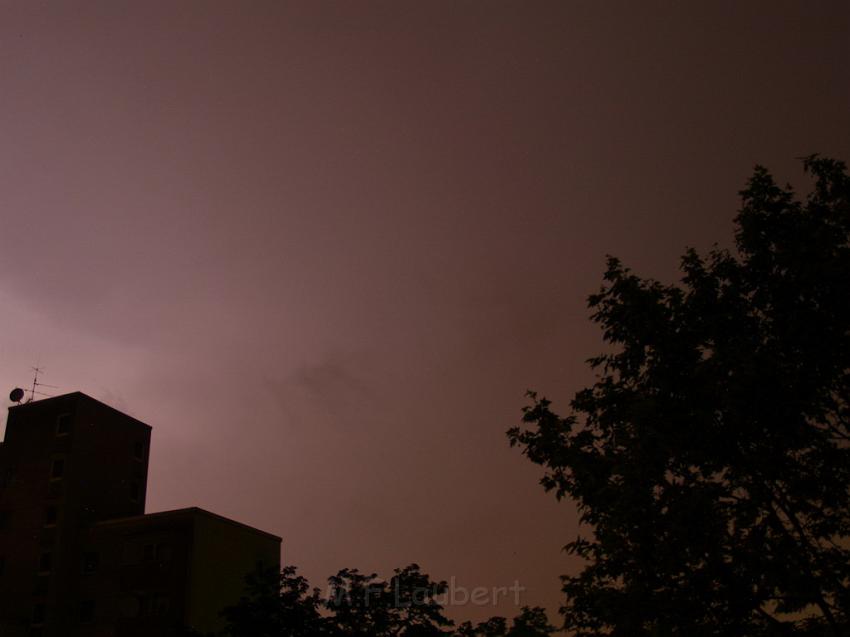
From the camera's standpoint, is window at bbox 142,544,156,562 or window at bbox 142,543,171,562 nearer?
window at bbox 142,543,171,562

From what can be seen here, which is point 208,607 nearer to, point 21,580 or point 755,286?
point 21,580

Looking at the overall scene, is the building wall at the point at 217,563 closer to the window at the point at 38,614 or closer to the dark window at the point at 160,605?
the dark window at the point at 160,605

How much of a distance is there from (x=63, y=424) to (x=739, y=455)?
1954 inches

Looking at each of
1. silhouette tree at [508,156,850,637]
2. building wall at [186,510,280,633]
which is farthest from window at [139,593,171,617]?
silhouette tree at [508,156,850,637]

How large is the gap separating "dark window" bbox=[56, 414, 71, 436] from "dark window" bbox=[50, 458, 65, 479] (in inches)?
71.8

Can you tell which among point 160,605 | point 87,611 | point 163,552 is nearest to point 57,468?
point 87,611

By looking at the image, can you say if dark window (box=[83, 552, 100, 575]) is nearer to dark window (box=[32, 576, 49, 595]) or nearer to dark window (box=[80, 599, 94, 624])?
dark window (box=[80, 599, 94, 624])

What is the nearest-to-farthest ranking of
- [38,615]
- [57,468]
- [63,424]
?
[38,615] → [57,468] → [63,424]

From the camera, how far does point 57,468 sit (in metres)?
52.8

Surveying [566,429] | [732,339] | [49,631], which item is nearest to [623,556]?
[566,429]

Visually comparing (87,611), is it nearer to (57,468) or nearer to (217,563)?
(217,563)

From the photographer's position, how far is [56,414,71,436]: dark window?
2114 inches

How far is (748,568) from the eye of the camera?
46.8ft

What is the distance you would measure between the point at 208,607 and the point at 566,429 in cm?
3710
